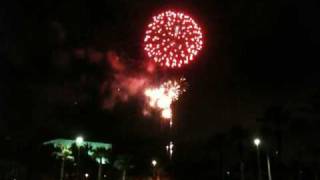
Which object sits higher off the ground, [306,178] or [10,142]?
[10,142]

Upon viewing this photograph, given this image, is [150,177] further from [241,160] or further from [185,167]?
[241,160]

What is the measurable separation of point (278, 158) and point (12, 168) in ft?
155

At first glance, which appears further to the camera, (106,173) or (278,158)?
(106,173)

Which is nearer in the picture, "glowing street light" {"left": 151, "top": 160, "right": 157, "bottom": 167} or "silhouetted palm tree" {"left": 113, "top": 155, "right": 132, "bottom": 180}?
"glowing street light" {"left": 151, "top": 160, "right": 157, "bottom": 167}

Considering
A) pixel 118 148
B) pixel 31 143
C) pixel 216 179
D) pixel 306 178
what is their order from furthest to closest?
pixel 118 148 < pixel 31 143 < pixel 306 178 < pixel 216 179

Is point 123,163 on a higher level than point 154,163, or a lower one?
higher

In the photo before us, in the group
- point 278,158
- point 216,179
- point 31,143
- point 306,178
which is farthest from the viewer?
point 31,143

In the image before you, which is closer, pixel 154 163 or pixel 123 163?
pixel 154 163

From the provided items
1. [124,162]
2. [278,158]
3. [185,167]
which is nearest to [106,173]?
→ [124,162]

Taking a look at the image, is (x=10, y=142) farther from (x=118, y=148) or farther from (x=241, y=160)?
(x=241, y=160)

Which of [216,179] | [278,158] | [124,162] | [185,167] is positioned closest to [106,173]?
[124,162]

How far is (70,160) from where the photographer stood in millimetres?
91125

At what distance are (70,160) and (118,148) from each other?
18979mm

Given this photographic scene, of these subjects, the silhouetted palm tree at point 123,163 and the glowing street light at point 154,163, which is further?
the silhouetted palm tree at point 123,163
